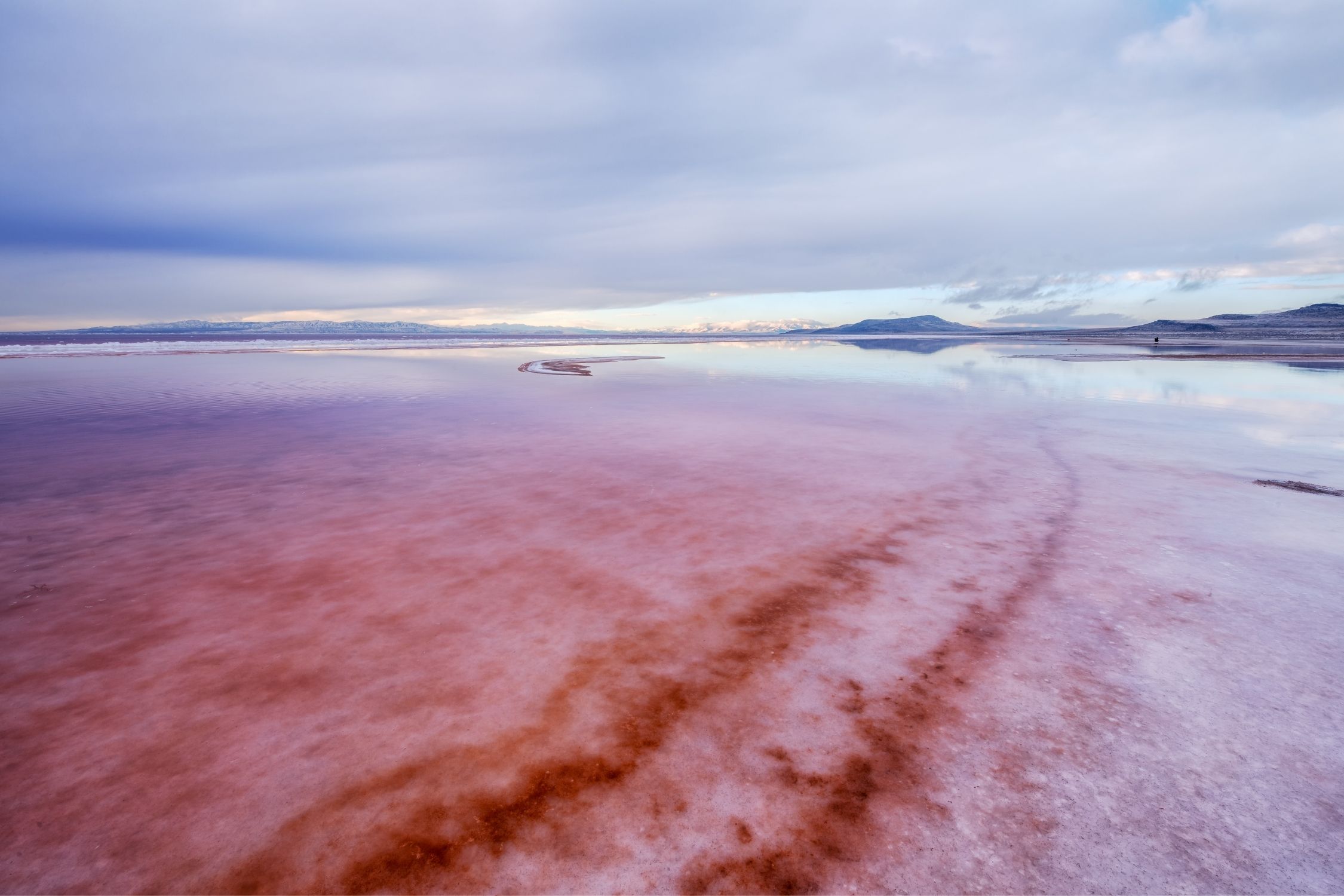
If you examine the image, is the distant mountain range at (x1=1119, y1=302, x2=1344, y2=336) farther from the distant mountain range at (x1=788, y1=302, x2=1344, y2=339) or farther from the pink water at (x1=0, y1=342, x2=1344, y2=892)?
the pink water at (x1=0, y1=342, x2=1344, y2=892)

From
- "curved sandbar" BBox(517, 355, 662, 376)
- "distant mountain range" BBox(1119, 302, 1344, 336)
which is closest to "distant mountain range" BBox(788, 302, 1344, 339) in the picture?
"distant mountain range" BBox(1119, 302, 1344, 336)

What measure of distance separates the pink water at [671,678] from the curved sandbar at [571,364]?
2000 centimetres

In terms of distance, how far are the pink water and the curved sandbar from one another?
2000 centimetres

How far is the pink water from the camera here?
2643 millimetres

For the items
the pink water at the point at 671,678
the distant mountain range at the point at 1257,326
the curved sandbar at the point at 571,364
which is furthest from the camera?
the distant mountain range at the point at 1257,326

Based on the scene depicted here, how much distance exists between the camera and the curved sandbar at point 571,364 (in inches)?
1142

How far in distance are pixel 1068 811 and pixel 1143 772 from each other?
62cm

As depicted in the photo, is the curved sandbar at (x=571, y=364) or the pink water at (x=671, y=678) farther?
the curved sandbar at (x=571, y=364)

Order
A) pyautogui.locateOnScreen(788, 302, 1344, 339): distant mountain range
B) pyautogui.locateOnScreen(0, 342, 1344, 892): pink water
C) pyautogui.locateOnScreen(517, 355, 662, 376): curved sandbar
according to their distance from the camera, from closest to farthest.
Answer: pyautogui.locateOnScreen(0, 342, 1344, 892): pink water < pyautogui.locateOnScreen(517, 355, 662, 376): curved sandbar < pyautogui.locateOnScreen(788, 302, 1344, 339): distant mountain range

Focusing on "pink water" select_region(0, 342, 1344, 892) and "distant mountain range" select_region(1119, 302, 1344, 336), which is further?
"distant mountain range" select_region(1119, 302, 1344, 336)

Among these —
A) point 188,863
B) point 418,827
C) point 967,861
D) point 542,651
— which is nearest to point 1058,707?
point 967,861

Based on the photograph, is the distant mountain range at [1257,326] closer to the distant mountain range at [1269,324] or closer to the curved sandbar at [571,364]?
the distant mountain range at [1269,324]

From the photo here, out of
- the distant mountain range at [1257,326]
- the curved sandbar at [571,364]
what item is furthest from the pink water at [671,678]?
the distant mountain range at [1257,326]

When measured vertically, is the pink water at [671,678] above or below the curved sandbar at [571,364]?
below
